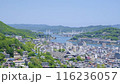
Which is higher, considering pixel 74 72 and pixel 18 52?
pixel 74 72

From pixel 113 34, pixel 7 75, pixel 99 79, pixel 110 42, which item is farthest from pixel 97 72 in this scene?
pixel 113 34

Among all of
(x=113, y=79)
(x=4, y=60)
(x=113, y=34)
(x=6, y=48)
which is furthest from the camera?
(x=113, y=34)

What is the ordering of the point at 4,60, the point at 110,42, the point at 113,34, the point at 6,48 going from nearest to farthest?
the point at 4,60
the point at 6,48
the point at 110,42
the point at 113,34

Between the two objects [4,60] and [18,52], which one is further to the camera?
[18,52]

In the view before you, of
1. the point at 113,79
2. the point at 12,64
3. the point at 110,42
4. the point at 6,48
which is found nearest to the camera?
the point at 113,79

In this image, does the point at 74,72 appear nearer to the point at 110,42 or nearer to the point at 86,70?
the point at 86,70

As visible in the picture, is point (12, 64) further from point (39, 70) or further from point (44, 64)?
point (39, 70)

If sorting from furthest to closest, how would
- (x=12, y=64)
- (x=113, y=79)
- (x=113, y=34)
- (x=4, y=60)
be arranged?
(x=113, y=34) < (x=4, y=60) < (x=12, y=64) < (x=113, y=79)

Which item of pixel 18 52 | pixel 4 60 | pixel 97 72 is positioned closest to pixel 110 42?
pixel 18 52

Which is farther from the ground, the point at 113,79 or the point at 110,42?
the point at 113,79
